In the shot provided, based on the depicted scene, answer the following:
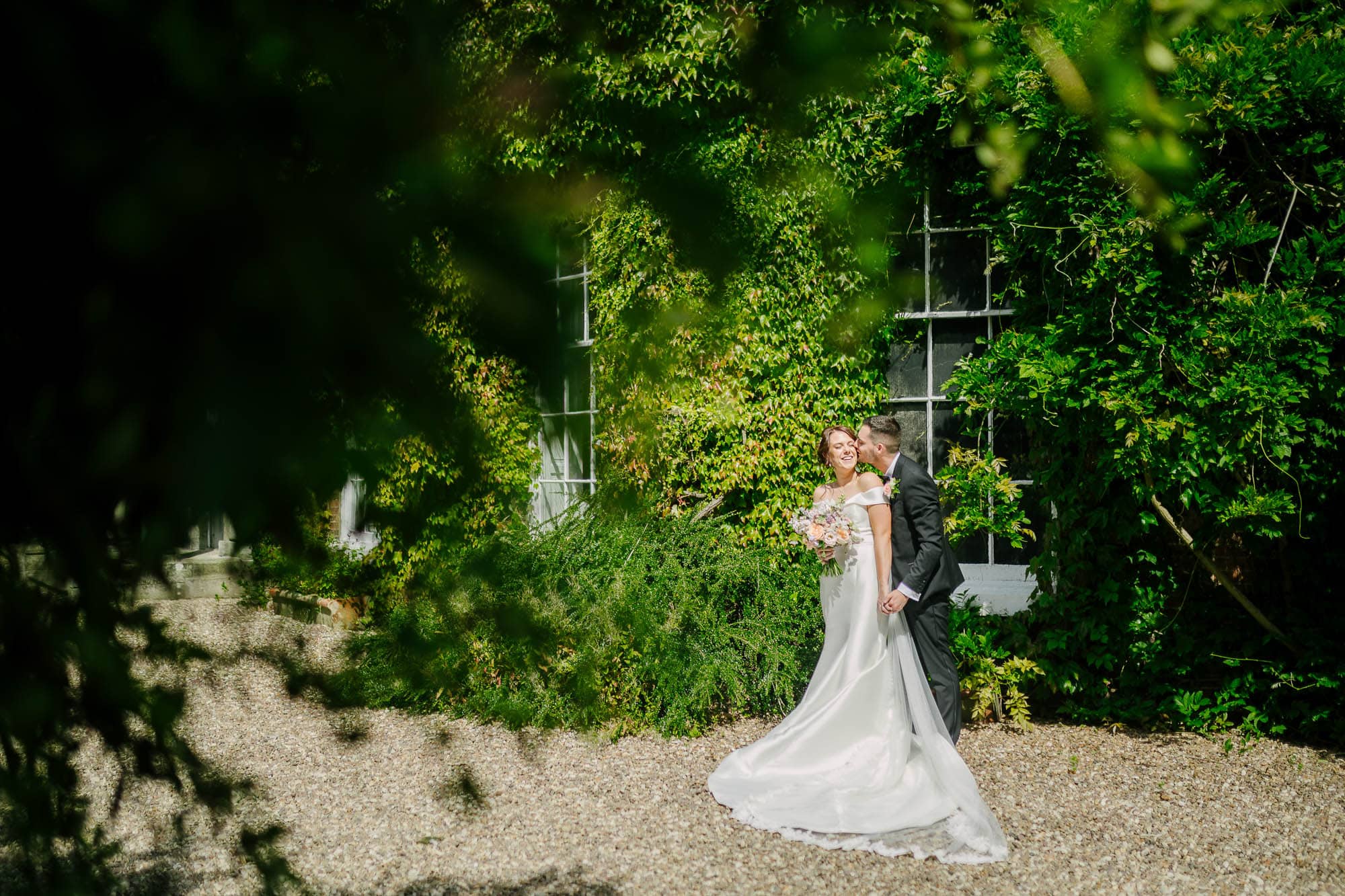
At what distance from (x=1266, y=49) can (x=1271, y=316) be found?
1353 millimetres

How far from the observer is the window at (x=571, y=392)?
976mm

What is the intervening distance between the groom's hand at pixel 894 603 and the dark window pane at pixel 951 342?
2.23 meters

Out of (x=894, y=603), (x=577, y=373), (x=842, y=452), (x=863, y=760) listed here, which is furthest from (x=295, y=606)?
(x=842, y=452)

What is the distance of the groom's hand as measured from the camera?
5.21m

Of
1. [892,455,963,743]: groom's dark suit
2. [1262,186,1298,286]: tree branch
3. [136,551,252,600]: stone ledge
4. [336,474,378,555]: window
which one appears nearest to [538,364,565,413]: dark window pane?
[336,474,378,555]: window

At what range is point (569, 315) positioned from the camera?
0.98 meters

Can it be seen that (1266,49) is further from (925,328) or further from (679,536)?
(679,536)

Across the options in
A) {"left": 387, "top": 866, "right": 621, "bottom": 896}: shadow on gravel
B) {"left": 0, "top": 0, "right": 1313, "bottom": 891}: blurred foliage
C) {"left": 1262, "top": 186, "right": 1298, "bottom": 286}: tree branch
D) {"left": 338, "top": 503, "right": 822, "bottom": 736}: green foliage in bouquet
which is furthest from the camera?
{"left": 338, "top": 503, "right": 822, "bottom": 736}: green foliage in bouquet

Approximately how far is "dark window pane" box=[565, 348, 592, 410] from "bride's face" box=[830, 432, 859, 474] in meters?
4.77

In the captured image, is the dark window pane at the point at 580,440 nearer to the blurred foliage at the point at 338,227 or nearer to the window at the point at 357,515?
the blurred foliage at the point at 338,227

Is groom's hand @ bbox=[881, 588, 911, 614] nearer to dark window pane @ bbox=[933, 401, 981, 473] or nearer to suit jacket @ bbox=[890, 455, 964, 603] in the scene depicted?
suit jacket @ bbox=[890, 455, 964, 603]

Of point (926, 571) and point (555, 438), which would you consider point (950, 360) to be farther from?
point (555, 438)

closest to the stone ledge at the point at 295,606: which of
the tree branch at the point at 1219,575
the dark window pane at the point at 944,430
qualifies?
the tree branch at the point at 1219,575

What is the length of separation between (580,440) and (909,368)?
21.0 ft
